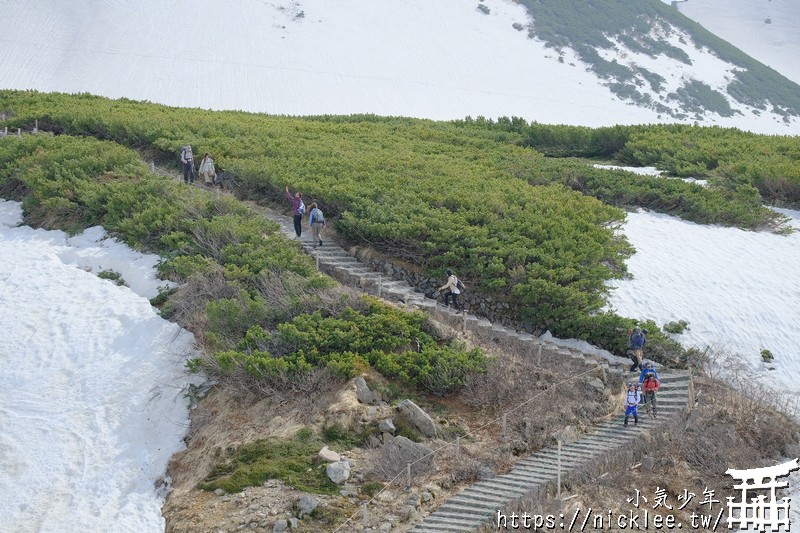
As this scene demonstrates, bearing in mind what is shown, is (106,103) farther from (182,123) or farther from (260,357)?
(260,357)

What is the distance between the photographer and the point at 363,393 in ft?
55.3

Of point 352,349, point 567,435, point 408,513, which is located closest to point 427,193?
point 352,349

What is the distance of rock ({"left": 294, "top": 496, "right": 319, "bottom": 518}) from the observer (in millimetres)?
14062

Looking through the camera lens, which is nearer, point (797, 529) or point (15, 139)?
point (797, 529)

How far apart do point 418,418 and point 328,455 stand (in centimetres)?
177

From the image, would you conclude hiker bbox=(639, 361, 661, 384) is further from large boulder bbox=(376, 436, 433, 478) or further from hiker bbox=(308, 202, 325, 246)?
hiker bbox=(308, 202, 325, 246)

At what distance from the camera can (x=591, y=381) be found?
59.7 feet

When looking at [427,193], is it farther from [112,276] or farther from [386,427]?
[386,427]

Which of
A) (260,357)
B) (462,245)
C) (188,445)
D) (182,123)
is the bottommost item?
(188,445)

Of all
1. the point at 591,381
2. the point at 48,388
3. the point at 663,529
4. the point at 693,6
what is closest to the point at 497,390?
the point at 591,381

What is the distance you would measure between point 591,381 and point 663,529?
424cm

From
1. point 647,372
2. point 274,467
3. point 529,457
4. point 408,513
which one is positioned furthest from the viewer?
point 647,372

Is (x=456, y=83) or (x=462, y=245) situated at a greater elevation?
(x=456, y=83)

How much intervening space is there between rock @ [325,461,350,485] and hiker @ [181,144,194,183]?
49.9 ft
